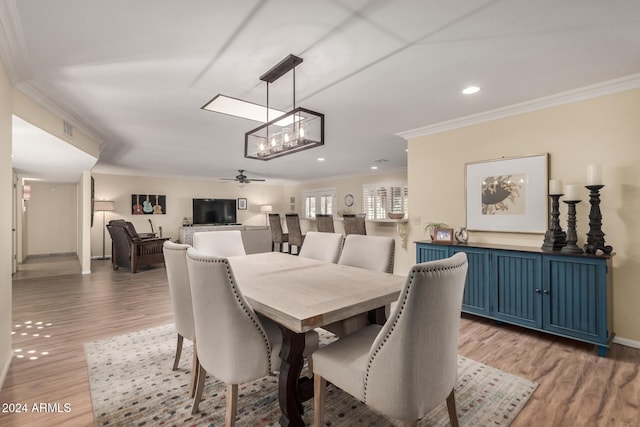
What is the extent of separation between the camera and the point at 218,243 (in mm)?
3301

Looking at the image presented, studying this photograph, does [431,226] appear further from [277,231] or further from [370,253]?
[277,231]

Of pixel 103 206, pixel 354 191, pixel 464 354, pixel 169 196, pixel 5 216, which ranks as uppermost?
pixel 354 191

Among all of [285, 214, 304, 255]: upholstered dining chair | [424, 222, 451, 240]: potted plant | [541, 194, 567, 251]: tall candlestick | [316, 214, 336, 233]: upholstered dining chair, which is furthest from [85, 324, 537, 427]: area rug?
[285, 214, 304, 255]: upholstered dining chair

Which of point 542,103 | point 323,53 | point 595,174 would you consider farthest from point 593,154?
point 323,53

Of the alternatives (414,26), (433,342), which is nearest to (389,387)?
(433,342)

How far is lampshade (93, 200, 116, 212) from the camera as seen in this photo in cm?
739

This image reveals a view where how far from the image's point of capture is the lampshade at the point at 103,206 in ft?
24.2

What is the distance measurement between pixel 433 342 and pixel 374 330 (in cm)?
55

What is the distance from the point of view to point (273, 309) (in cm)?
143

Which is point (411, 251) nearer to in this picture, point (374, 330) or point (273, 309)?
point (374, 330)

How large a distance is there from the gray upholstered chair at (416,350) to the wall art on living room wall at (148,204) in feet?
29.0

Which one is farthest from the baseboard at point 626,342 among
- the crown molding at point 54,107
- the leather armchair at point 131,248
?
the leather armchair at point 131,248

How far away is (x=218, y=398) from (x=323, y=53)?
2.39 meters

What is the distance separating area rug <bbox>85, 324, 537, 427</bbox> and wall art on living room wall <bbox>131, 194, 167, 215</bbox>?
693 cm
